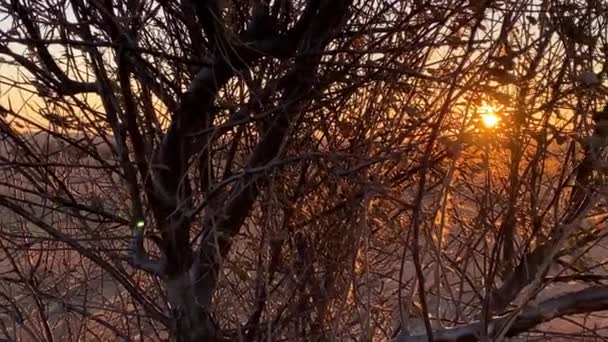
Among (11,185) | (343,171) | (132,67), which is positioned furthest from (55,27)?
(343,171)

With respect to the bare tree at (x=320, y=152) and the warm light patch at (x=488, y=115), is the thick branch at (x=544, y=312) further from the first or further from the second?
the warm light patch at (x=488, y=115)

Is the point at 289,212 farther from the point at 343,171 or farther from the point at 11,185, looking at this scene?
the point at 11,185

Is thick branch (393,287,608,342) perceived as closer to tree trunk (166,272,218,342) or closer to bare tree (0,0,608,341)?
bare tree (0,0,608,341)

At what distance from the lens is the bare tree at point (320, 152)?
200cm

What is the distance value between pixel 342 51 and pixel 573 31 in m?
0.56

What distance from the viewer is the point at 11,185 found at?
241 cm

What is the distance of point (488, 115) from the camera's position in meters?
2.00

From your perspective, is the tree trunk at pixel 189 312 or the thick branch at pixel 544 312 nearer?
the thick branch at pixel 544 312

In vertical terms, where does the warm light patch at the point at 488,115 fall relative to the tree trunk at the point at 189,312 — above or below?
above

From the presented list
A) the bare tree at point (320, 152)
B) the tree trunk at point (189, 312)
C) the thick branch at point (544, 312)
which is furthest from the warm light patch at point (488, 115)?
the tree trunk at point (189, 312)

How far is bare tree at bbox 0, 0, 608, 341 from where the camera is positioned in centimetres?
200

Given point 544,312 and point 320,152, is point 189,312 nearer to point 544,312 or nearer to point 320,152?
point 320,152

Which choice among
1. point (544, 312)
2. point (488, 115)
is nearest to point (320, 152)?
point (488, 115)

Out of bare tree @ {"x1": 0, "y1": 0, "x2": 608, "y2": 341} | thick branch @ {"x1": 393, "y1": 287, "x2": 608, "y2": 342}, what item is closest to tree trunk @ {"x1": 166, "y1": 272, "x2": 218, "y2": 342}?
bare tree @ {"x1": 0, "y1": 0, "x2": 608, "y2": 341}
